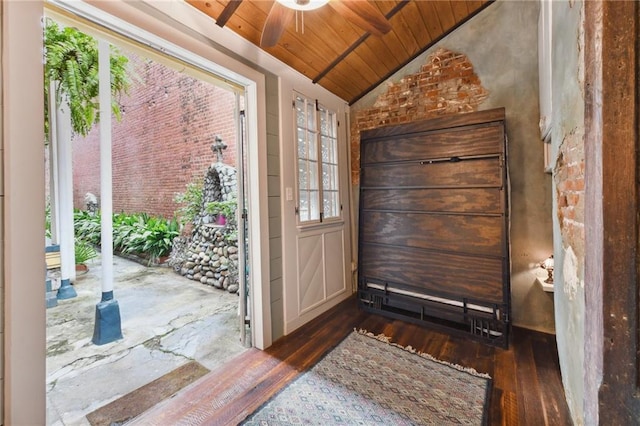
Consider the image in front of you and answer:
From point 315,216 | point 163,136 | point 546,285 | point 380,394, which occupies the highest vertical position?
point 163,136

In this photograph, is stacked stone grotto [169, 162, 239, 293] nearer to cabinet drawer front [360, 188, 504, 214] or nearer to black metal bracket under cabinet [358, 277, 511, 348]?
black metal bracket under cabinet [358, 277, 511, 348]

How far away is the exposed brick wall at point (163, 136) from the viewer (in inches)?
213

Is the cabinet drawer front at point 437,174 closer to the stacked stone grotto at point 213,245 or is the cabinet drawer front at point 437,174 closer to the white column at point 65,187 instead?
the stacked stone grotto at point 213,245

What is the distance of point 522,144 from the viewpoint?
2605 mm

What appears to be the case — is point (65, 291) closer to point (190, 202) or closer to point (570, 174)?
point (190, 202)

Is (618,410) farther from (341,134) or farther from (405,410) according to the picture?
(341,134)

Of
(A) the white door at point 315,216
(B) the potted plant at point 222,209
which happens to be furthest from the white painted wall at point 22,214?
(B) the potted plant at point 222,209

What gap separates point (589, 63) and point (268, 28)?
5.07 feet

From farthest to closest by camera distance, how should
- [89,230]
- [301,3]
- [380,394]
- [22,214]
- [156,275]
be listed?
[89,230] → [156,275] → [380,394] → [301,3] → [22,214]

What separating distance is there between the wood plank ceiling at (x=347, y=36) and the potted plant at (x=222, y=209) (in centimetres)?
244

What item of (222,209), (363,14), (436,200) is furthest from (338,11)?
(222,209)

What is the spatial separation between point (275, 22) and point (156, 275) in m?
4.88

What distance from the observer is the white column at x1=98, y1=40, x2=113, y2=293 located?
2564 millimetres

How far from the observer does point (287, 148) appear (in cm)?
262
